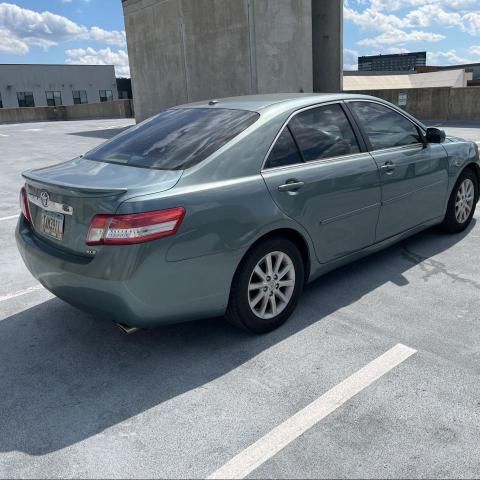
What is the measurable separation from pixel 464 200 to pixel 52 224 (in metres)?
4.21

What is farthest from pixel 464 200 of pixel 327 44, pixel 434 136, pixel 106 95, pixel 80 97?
pixel 106 95

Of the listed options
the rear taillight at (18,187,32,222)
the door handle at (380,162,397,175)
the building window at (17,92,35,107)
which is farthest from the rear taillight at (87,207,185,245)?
the building window at (17,92,35,107)

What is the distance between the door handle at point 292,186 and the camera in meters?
3.38

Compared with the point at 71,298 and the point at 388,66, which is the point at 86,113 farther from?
the point at 388,66

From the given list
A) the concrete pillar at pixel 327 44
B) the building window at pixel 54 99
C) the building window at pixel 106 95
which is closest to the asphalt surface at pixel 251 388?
the concrete pillar at pixel 327 44

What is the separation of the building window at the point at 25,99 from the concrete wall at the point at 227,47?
45000 mm

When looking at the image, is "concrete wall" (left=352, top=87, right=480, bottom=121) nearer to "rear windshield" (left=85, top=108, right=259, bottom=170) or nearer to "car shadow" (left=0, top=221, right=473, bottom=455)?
"car shadow" (left=0, top=221, right=473, bottom=455)

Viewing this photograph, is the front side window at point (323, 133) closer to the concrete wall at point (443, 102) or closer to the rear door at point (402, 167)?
the rear door at point (402, 167)

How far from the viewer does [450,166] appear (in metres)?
4.93

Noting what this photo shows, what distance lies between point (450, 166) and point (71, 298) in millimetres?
3759

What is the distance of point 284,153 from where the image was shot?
350 cm

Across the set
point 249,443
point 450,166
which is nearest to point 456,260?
point 450,166

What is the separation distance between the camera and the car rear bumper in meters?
2.78

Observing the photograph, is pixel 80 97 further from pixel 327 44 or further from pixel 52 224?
pixel 52 224
